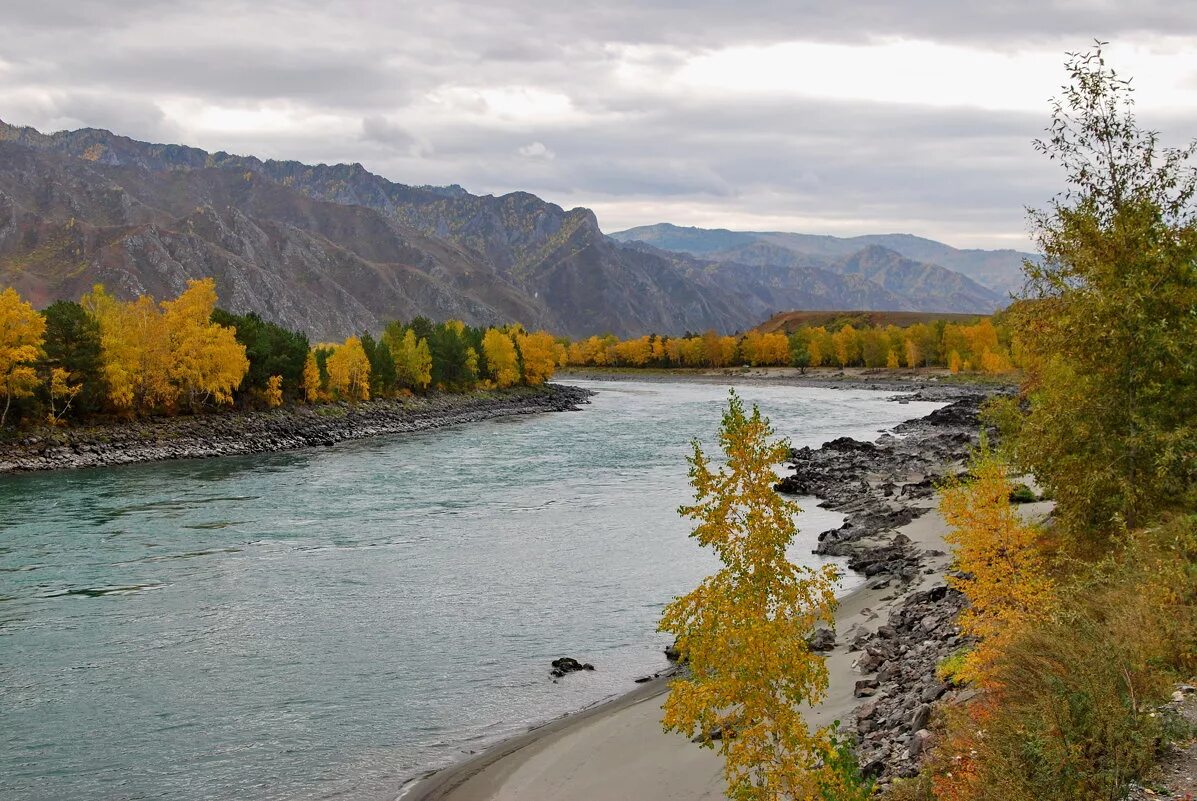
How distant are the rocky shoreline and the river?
247 cm

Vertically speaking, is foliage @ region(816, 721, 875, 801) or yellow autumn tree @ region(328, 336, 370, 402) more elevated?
yellow autumn tree @ region(328, 336, 370, 402)

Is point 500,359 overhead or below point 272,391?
overhead

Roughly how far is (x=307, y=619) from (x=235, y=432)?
6445 cm

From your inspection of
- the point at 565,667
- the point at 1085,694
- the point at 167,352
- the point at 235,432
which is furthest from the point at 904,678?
the point at 167,352

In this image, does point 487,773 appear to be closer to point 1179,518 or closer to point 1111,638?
point 1111,638

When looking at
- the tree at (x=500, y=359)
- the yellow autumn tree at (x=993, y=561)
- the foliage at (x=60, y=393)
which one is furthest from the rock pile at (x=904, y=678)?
the tree at (x=500, y=359)

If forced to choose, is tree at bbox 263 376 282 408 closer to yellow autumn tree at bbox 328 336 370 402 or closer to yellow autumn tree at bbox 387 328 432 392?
yellow autumn tree at bbox 328 336 370 402

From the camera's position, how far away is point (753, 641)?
1270cm

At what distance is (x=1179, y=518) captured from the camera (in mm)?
17906

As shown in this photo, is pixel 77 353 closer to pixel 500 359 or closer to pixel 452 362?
pixel 452 362

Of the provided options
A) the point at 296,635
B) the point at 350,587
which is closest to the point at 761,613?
the point at 296,635

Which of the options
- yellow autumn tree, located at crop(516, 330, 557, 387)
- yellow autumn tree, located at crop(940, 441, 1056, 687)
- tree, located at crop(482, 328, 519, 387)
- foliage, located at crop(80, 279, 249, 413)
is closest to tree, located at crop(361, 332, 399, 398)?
foliage, located at crop(80, 279, 249, 413)

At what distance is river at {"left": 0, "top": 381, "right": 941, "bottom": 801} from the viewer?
20875 millimetres

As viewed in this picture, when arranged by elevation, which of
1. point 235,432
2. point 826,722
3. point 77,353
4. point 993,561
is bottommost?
point 826,722
